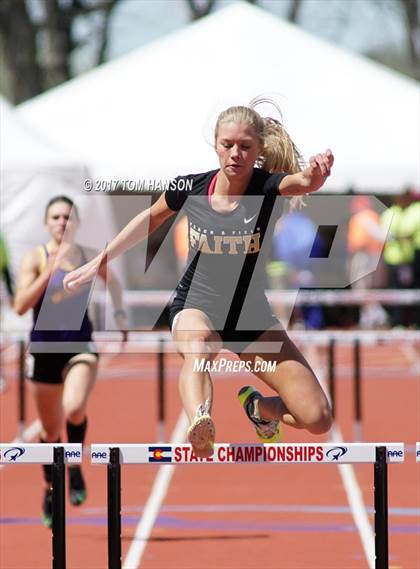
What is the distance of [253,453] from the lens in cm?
597

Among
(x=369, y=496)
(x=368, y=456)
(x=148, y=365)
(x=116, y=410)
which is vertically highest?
(x=148, y=365)

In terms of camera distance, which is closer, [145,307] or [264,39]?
[145,307]

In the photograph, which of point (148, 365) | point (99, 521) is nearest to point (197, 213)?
point (99, 521)

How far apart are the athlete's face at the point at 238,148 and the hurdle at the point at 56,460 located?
1303 millimetres

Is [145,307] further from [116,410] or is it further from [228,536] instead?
[228,536]

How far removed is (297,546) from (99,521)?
56.5 inches

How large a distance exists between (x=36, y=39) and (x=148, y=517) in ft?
74.6

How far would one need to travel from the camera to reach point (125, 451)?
6.05 metres

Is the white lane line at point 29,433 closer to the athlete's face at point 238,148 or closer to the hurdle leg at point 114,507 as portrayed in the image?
the hurdle leg at point 114,507

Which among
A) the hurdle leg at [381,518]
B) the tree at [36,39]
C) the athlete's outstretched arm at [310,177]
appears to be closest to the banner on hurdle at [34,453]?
the hurdle leg at [381,518]

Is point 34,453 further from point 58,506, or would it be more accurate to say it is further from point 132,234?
point 132,234

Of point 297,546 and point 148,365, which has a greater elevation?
point 148,365

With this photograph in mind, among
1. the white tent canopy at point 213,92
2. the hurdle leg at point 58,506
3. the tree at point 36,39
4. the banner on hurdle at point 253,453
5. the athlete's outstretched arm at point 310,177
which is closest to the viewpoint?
the athlete's outstretched arm at point 310,177

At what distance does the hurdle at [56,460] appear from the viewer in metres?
6.05
